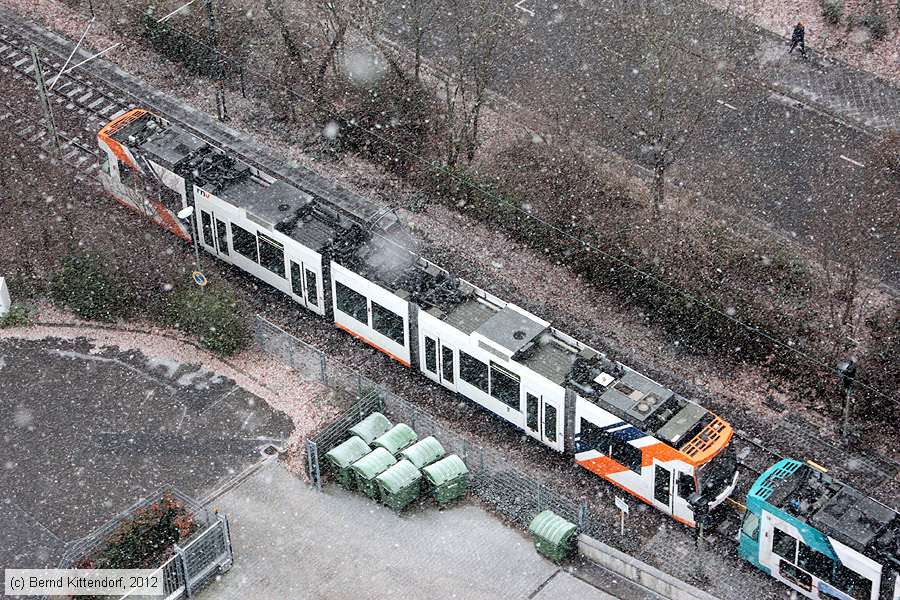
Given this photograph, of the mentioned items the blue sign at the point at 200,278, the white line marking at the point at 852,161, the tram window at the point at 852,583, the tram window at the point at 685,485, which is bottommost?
the tram window at the point at 852,583

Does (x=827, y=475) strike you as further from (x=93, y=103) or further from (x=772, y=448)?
(x=93, y=103)

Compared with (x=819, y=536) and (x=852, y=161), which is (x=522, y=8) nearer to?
(x=852, y=161)

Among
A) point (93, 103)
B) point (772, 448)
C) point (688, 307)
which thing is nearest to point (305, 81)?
point (93, 103)

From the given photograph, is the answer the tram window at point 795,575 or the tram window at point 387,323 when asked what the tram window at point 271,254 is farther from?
the tram window at point 795,575

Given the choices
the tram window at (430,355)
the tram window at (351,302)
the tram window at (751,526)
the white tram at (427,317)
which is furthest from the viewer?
the tram window at (351,302)

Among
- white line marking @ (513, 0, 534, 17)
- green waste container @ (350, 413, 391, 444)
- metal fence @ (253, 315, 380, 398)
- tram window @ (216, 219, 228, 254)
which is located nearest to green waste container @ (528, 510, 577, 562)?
green waste container @ (350, 413, 391, 444)

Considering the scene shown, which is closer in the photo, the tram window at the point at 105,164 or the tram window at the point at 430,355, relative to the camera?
the tram window at the point at 430,355

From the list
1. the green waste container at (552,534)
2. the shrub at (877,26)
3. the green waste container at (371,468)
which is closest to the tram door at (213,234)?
the green waste container at (371,468)
